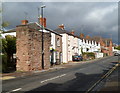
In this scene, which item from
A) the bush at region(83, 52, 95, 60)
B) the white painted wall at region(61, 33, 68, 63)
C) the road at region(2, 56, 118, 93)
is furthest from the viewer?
the bush at region(83, 52, 95, 60)

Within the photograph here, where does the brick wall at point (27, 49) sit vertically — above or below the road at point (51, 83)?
above

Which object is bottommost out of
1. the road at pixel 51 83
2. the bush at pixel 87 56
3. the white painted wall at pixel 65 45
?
the road at pixel 51 83

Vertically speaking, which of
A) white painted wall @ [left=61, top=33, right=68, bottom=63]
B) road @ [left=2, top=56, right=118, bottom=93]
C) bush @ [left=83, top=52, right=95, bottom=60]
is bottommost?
road @ [left=2, top=56, right=118, bottom=93]

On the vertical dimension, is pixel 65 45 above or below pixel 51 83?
above

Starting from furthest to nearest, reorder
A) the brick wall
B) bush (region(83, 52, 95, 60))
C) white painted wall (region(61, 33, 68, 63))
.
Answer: bush (region(83, 52, 95, 60))
white painted wall (region(61, 33, 68, 63))
the brick wall

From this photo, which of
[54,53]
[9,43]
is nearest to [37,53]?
[9,43]

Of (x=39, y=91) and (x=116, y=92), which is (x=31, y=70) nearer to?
(x=39, y=91)

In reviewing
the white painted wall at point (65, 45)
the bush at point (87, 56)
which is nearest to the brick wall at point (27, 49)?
the white painted wall at point (65, 45)

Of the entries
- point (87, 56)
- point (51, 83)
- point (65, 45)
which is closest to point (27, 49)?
point (51, 83)

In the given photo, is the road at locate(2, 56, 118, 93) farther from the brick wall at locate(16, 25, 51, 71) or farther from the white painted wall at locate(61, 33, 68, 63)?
the white painted wall at locate(61, 33, 68, 63)

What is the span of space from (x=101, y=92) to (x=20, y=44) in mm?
14659

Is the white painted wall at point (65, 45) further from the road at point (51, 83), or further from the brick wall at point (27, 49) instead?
the road at point (51, 83)

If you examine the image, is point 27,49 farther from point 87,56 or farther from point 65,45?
point 87,56

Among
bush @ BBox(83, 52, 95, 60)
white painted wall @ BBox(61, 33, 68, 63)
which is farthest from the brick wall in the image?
bush @ BBox(83, 52, 95, 60)
